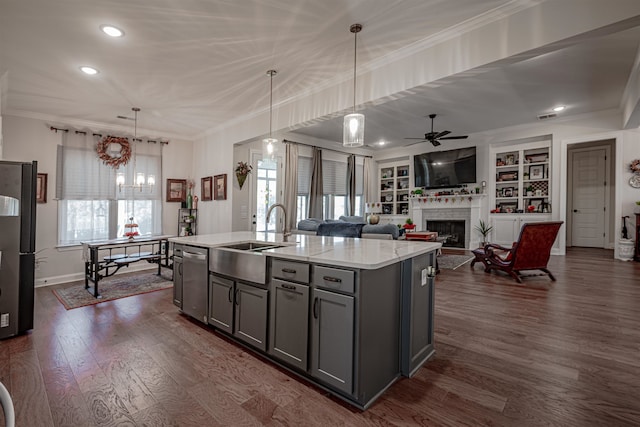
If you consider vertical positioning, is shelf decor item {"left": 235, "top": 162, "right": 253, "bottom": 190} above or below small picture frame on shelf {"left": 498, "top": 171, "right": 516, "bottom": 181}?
below

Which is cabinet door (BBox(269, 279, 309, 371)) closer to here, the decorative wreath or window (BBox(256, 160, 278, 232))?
window (BBox(256, 160, 278, 232))

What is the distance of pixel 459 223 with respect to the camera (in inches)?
325

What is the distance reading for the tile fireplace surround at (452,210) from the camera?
7.86 metres

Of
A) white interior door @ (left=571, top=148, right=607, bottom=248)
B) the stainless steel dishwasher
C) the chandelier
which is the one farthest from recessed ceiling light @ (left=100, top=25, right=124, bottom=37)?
white interior door @ (left=571, top=148, right=607, bottom=248)

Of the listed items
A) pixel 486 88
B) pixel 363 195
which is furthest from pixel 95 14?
pixel 363 195

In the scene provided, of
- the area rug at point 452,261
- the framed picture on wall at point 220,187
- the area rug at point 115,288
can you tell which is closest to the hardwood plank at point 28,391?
the area rug at point 115,288

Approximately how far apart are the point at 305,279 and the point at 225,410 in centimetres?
89

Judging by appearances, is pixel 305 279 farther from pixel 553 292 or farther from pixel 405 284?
pixel 553 292

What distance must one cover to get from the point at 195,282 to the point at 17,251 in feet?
5.24

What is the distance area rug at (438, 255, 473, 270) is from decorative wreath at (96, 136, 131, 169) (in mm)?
6434

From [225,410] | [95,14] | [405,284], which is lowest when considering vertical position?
[225,410]

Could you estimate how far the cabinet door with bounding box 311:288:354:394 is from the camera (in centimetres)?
175

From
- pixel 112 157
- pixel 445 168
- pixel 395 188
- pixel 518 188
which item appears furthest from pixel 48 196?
pixel 518 188

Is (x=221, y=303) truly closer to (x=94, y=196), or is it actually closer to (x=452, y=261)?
(x=94, y=196)
